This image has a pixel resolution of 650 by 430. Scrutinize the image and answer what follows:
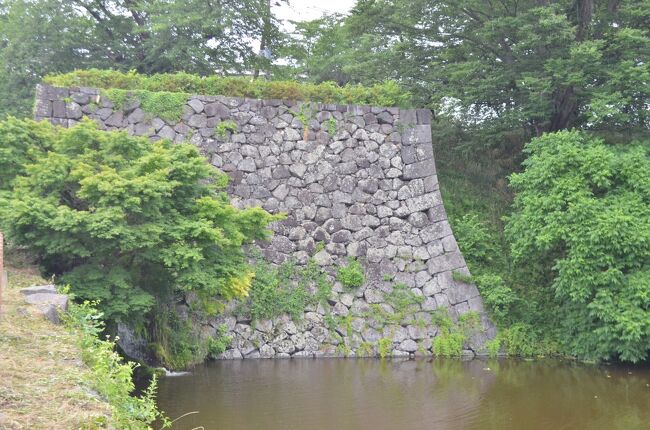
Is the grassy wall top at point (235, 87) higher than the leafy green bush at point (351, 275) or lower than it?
higher

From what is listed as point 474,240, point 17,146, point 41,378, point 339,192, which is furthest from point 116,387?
point 474,240

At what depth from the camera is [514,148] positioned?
13.1 m

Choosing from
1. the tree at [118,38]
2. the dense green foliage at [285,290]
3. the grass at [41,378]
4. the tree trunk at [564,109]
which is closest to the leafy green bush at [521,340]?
the dense green foliage at [285,290]

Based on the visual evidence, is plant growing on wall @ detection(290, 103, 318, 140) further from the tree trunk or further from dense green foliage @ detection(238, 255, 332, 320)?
the tree trunk

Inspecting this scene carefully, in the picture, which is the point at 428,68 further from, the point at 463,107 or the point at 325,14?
the point at 325,14

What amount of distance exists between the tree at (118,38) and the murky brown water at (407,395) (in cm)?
805

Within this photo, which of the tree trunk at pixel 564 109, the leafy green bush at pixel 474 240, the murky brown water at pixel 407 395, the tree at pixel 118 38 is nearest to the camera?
the murky brown water at pixel 407 395

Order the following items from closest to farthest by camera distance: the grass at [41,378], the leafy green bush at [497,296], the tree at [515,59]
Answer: the grass at [41,378] → the leafy green bush at [497,296] → the tree at [515,59]

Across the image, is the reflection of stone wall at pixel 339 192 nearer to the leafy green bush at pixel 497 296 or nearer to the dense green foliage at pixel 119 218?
the leafy green bush at pixel 497 296

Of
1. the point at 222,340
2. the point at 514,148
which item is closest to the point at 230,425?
the point at 222,340

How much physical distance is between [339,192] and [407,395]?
4.29 metres

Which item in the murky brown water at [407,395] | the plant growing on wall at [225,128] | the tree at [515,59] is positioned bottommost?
the murky brown water at [407,395]

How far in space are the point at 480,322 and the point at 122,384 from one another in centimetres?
713

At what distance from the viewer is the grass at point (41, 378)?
2.81 meters
